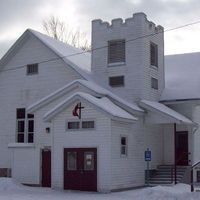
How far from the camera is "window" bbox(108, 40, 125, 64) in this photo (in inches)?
1091

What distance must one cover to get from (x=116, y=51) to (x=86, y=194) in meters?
9.28

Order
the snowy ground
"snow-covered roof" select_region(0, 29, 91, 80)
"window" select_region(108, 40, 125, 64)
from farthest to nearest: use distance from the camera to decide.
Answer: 1. "window" select_region(108, 40, 125, 64)
2. "snow-covered roof" select_region(0, 29, 91, 80)
3. the snowy ground

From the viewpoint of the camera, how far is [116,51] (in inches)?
1097

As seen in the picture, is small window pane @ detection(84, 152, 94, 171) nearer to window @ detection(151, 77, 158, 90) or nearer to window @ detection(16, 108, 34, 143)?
window @ detection(16, 108, 34, 143)

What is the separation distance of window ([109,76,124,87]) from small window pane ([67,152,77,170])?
5600 millimetres

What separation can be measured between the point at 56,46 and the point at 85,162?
27.5 ft

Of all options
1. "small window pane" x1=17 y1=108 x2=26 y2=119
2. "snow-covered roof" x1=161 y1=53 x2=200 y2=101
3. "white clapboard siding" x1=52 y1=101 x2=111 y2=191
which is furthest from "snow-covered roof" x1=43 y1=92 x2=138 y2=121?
"small window pane" x1=17 y1=108 x2=26 y2=119

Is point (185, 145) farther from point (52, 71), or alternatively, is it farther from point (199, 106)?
Answer: point (52, 71)

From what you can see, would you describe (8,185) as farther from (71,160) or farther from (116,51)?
(116,51)

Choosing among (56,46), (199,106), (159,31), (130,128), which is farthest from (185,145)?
(56,46)

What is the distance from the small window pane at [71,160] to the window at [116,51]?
6.67 meters

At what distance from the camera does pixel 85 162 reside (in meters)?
23.3

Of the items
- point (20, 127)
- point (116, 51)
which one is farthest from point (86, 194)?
point (116, 51)

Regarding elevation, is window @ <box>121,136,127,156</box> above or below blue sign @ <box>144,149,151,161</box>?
above
